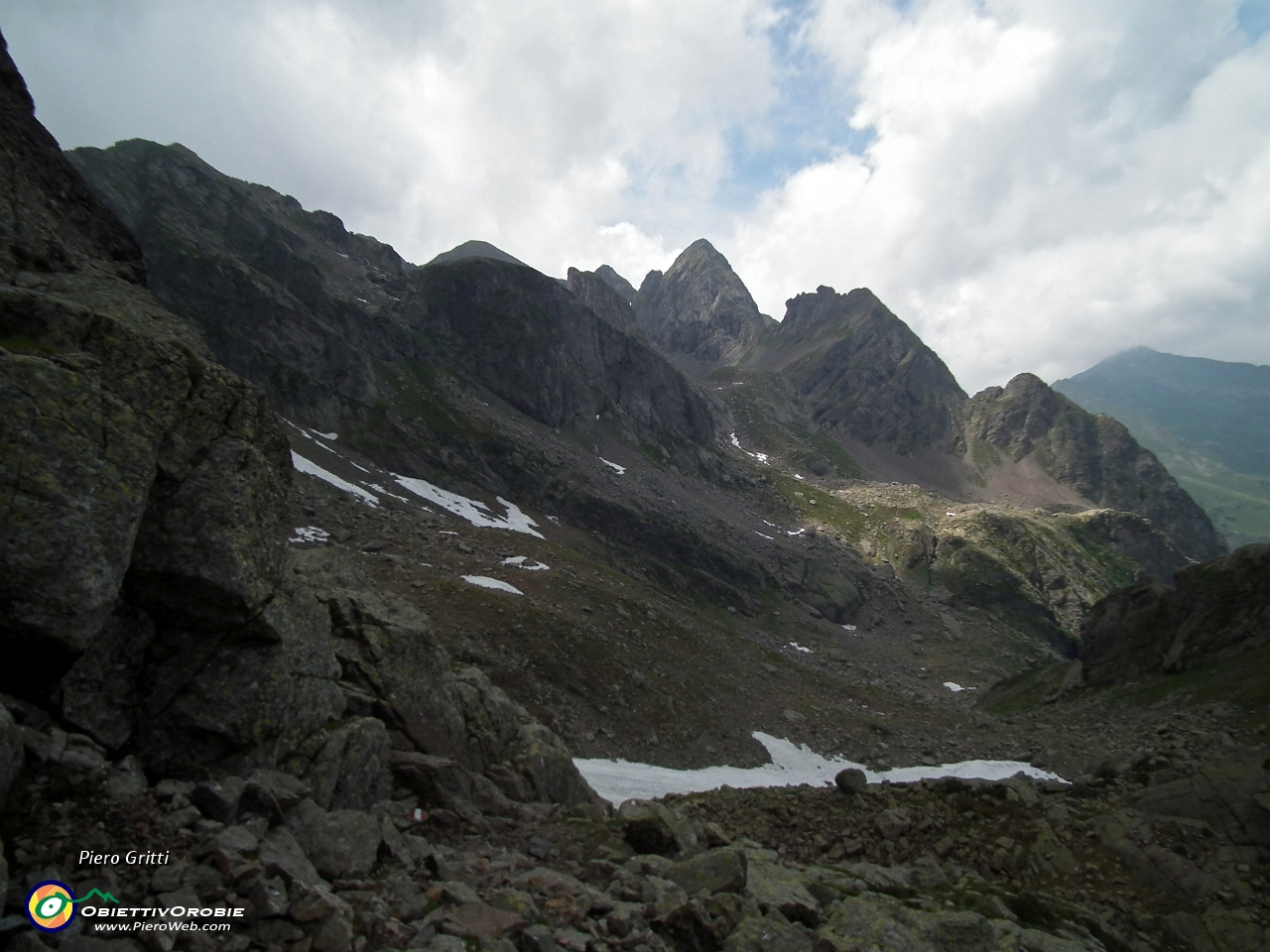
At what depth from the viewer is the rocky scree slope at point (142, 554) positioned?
8.48m

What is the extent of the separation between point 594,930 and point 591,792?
1115cm

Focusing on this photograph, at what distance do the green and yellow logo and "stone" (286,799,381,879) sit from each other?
2929 millimetres

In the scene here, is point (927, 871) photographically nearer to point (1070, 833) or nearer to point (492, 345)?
point (1070, 833)

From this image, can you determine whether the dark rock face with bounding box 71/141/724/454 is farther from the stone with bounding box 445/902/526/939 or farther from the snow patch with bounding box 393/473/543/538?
the stone with bounding box 445/902/526/939

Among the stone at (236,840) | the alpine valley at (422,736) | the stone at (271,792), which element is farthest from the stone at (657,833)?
the stone at (236,840)

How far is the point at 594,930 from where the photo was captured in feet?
29.6

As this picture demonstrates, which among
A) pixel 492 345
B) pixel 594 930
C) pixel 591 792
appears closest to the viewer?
pixel 594 930

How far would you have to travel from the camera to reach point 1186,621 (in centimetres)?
4528

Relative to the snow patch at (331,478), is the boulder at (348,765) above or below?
below

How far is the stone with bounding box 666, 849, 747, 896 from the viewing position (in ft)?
36.9

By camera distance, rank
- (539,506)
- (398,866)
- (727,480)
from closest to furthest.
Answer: (398,866), (539,506), (727,480)

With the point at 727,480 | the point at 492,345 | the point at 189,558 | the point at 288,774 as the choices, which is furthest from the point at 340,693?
the point at 727,480

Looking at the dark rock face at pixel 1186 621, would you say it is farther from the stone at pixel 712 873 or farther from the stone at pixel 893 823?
the stone at pixel 712 873

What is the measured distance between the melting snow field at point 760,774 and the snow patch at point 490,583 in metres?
15.2
